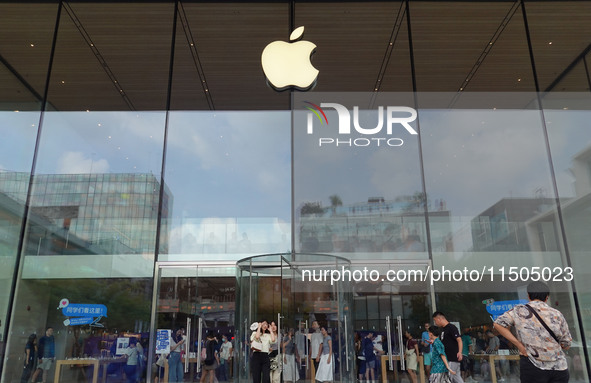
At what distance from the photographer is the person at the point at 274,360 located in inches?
270

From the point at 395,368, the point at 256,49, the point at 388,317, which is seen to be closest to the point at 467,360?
the point at 395,368

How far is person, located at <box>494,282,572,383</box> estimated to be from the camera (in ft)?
11.4

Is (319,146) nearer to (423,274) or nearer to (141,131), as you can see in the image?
(423,274)

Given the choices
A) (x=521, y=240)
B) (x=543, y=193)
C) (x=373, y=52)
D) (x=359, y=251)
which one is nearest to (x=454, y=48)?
(x=373, y=52)

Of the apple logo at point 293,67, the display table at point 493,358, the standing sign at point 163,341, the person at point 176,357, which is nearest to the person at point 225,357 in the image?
the person at point 176,357

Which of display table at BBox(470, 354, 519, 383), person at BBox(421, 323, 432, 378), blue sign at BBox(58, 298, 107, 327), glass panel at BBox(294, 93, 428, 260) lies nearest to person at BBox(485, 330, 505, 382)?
display table at BBox(470, 354, 519, 383)

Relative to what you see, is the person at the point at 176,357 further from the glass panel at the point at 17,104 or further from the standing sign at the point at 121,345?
the glass panel at the point at 17,104

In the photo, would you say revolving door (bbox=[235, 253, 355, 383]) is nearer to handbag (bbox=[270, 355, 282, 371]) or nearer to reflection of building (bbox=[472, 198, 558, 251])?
handbag (bbox=[270, 355, 282, 371])

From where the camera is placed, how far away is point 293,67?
805 centimetres

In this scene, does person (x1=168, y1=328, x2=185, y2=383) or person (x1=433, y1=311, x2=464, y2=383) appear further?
person (x1=168, y1=328, x2=185, y2=383)

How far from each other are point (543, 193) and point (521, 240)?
96 cm

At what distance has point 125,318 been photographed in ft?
23.8

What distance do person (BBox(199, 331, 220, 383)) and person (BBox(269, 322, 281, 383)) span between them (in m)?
0.86

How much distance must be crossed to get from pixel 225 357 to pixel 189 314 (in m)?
0.94
